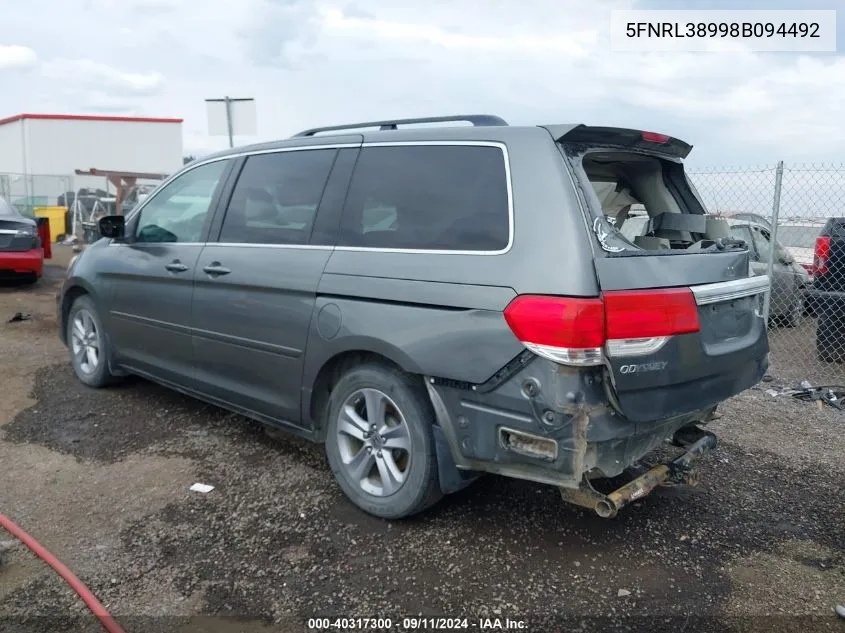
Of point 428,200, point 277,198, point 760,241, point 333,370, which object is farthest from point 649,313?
point 760,241

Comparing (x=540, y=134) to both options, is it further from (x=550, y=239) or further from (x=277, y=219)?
(x=277, y=219)

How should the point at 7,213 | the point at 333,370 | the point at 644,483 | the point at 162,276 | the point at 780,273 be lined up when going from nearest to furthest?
the point at 644,483 → the point at 333,370 → the point at 162,276 → the point at 780,273 → the point at 7,213

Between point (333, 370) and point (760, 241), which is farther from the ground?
point (760, 241)

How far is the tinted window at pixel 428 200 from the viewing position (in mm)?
3119

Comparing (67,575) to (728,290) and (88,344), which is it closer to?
(88,344)

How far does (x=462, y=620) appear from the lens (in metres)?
2.81

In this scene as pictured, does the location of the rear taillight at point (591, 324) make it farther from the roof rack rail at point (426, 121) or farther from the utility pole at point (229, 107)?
the utility pole at point (229, 107)

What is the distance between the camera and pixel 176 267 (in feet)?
15.0

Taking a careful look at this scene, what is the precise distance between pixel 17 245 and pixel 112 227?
21.0ft

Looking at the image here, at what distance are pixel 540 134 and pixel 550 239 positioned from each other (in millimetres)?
519

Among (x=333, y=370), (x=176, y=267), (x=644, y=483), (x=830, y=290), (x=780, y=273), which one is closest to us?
(x=644, y=483)

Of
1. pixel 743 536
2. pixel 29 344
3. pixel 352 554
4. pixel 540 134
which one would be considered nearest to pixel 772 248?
pixel 743 536

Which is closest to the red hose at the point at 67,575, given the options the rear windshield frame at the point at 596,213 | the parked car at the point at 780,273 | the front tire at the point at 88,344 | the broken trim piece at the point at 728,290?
the front tire at the point at 88,344

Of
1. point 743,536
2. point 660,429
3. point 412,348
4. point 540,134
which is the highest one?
point 540,134
